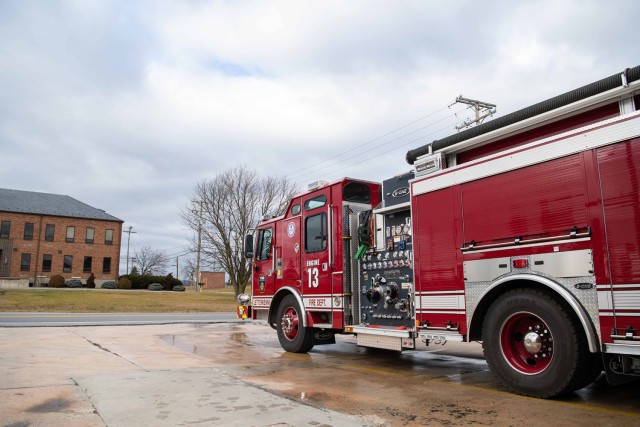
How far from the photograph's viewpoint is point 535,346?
5.14 metres

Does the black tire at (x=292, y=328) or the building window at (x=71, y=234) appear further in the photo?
the building window at (x=71, y=234)

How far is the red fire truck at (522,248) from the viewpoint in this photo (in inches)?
181

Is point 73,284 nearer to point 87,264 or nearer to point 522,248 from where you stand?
point 87,264

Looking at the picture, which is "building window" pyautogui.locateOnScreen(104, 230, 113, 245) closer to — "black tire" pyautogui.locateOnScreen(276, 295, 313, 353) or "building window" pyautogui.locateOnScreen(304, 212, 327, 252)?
"black tire" pyautogui.locateOnScreen(276, 295, 313, 353)

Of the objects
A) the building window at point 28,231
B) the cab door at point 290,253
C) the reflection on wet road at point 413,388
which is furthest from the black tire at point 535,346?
the building window at point 28,231

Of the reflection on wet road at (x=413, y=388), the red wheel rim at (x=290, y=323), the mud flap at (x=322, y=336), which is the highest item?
the red wheel rim at (x=290, y=323)

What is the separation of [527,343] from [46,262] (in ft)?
180

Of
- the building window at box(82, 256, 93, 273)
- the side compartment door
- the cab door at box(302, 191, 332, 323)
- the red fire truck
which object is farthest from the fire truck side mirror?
the building window at box(82, 256, 93, 273)

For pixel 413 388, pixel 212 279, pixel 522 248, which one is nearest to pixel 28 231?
pixel 212 279

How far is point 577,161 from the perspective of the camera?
4980 mm

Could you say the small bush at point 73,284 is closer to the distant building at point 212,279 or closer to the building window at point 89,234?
the building window at point 89,234

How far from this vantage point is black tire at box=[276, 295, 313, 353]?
9234 mm

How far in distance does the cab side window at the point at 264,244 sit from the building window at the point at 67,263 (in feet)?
157

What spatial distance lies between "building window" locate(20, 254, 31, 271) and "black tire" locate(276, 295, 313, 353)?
4887 centimetres
